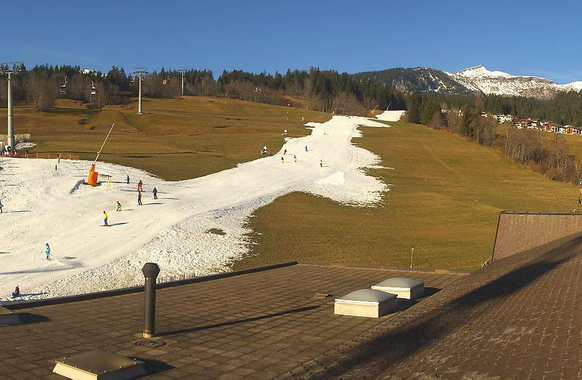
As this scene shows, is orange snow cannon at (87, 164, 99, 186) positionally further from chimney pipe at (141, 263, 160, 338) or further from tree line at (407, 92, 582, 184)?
tree line at (407, 92, 582, 184)

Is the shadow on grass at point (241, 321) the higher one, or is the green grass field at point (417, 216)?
the shadow on grass at point (241, 321)

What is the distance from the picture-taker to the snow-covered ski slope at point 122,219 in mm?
30047

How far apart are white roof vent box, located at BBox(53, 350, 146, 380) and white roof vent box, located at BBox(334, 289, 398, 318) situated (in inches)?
214

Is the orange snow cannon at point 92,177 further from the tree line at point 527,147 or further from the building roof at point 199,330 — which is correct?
the tree line at point 527,147

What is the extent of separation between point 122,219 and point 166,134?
227 feet

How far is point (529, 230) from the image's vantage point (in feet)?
81.0

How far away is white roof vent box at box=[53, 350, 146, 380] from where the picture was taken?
7288 mm

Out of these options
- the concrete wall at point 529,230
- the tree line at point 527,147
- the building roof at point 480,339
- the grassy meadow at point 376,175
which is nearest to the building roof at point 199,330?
the building roof at point 480,339

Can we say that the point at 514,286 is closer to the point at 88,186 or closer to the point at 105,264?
the point at 105,264

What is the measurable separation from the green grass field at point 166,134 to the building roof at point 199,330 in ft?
142

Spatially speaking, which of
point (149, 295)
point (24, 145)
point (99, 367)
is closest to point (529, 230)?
point (149, 295)

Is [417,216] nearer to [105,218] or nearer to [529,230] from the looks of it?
[529,230]

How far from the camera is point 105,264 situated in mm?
31141

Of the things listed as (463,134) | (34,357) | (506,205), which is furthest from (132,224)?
(463,134)
